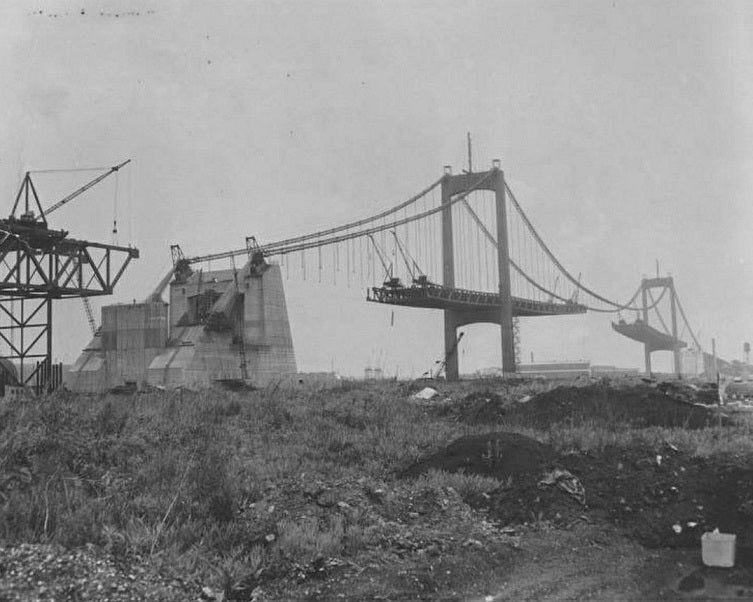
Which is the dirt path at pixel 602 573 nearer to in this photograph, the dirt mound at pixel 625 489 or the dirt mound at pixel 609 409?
the dirt mound at pixel 625 489

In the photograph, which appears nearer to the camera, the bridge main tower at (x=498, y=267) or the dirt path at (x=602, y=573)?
the dirt path at (x=602, y=573)

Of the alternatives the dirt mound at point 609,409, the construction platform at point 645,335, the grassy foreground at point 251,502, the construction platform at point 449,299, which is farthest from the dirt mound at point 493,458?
the construction platform at point 645,335

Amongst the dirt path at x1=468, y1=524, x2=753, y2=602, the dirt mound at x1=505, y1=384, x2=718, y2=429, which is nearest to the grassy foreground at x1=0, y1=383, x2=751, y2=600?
the dirt path at x1=468, y1=524, x2=753, y2=602

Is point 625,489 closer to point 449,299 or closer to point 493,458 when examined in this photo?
point 493,458

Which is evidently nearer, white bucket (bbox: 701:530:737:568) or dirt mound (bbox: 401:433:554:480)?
white bucket (bbox: 701:530:737:568)

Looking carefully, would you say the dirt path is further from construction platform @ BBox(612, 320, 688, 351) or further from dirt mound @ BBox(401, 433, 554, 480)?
construction platform @ BBox(612, 320, 688, 351)

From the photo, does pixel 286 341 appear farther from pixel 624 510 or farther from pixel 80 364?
pixel 624 510
